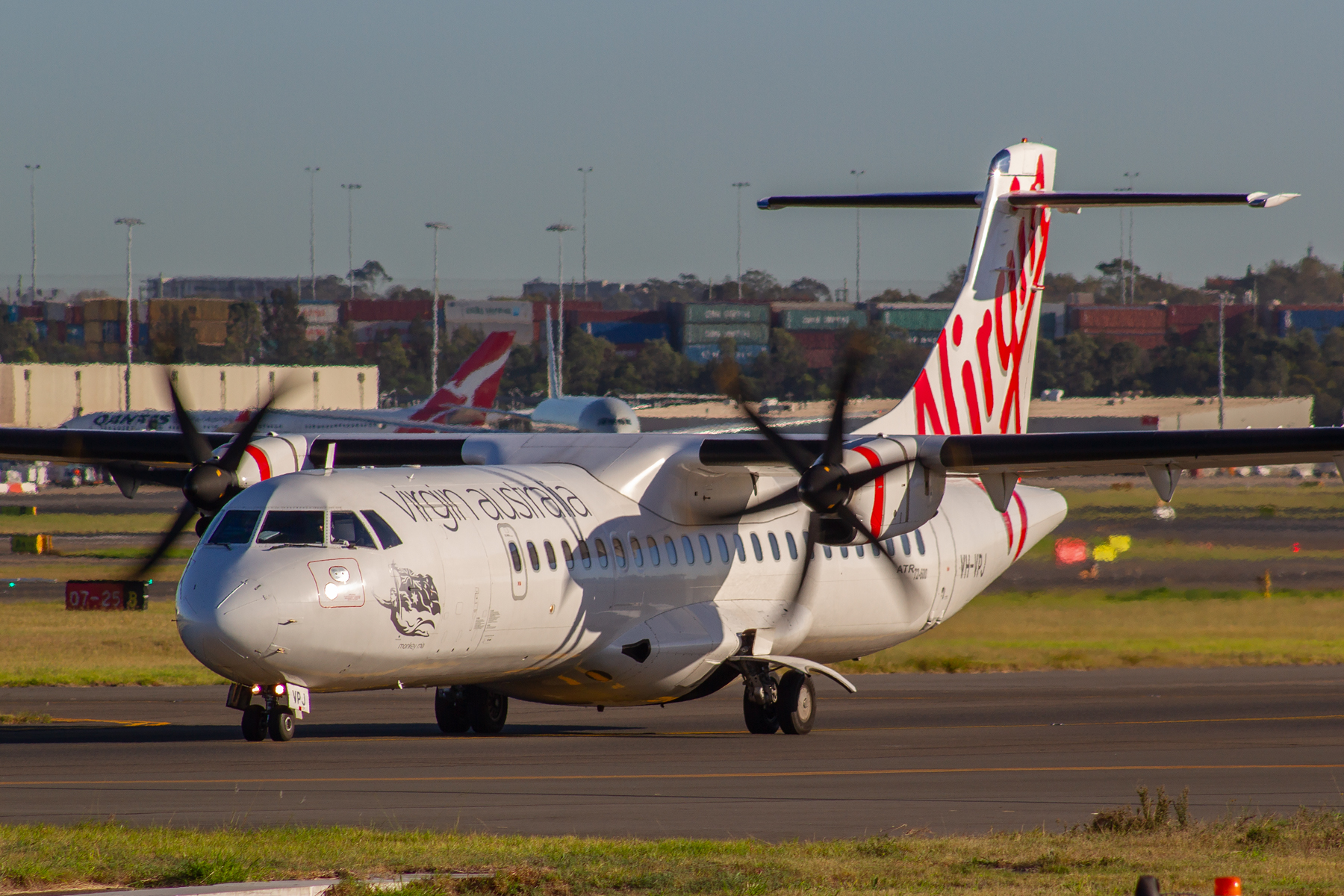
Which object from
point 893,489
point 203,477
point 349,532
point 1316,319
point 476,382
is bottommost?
point 349,532

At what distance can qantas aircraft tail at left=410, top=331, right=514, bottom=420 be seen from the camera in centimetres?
8088

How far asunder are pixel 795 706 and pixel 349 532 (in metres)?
6.26

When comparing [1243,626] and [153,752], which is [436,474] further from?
[1243,626]

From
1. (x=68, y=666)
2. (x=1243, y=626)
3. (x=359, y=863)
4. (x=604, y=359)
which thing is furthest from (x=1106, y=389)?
(x=359, y=863)

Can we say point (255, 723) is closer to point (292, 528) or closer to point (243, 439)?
point (292, 528)

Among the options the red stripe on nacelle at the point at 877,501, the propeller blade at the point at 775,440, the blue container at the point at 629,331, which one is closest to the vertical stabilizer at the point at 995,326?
the red stripe on nacelle at the point at 877,501

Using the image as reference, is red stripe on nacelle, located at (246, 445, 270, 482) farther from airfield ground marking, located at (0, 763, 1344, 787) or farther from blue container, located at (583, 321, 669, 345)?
blue container, located at (583, 321, 669, 345)

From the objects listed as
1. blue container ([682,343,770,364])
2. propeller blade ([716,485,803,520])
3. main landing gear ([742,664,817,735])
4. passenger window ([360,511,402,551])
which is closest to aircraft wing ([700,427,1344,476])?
propeller blade ([716,485,803,520])

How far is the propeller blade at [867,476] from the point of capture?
18.9 metres

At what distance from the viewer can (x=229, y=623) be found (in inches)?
594

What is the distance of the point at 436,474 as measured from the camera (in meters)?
18.3

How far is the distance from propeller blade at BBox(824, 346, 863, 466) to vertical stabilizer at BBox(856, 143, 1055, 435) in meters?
4.81

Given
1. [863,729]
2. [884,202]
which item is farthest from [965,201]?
[863,729]

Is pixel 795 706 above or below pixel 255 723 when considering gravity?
below
